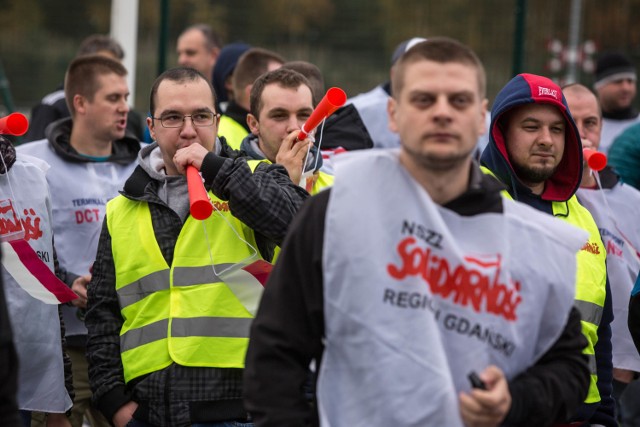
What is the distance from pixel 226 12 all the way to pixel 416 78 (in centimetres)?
823

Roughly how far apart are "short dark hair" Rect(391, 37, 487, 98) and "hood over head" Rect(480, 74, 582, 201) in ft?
5.10

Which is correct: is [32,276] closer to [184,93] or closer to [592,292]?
[184,93]

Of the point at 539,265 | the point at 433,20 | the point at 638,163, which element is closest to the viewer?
the point at 539,265

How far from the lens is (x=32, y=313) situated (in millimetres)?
4914

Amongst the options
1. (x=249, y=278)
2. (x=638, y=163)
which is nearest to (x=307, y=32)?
(x=638, y=163)

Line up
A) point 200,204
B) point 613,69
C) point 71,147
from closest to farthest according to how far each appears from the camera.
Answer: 1. point 200,204
2. point 71,147
3. point 613,69

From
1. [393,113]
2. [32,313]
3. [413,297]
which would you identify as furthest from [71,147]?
[413,297]

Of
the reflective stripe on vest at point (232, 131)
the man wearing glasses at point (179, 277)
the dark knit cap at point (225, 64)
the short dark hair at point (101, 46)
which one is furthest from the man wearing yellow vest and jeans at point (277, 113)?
the short dark hair at point (101, 46)

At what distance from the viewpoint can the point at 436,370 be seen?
3.01 meters

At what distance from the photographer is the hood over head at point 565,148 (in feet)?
15.7

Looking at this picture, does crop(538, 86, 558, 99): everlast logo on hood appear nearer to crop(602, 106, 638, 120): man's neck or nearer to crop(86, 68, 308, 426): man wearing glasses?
crop(86, 68, 308, 426): man wearing glasses

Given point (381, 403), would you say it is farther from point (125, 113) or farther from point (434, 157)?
point (125, 113)

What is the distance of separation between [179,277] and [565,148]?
1.76 meters

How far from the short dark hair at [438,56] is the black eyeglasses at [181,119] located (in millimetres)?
1586
